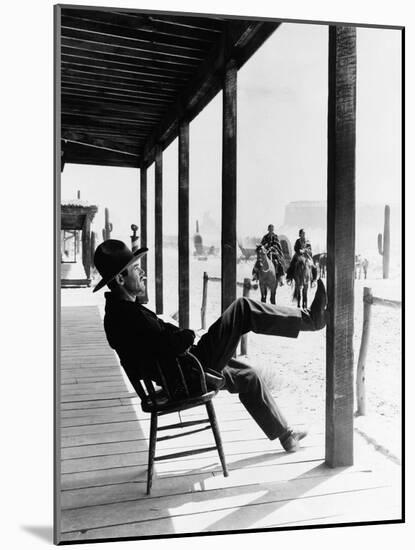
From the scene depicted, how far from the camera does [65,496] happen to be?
2.35 metres

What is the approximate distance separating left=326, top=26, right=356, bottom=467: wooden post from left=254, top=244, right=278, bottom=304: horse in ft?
0.78

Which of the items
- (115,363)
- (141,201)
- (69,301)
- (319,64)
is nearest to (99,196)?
(141,201)

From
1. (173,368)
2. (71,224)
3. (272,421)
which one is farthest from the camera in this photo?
(272,421)

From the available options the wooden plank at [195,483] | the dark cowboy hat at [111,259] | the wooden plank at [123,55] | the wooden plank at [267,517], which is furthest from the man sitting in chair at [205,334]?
the wooden plank at [123,55]

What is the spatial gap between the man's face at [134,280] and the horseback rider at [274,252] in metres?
0.48

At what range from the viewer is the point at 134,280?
2.41m

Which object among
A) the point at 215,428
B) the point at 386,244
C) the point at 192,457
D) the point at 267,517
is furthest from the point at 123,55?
the point at 267,517

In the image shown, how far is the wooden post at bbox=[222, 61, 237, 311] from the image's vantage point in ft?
8.21

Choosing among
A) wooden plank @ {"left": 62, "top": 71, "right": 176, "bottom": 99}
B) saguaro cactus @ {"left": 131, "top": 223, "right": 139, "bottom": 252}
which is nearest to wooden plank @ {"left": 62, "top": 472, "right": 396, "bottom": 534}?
saguaro cactus @ {"left": 131, "top": 223, "right": 139, "bottom": 252}

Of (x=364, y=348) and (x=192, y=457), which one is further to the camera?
(x=364, y=348)

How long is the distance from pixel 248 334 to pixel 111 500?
87cm

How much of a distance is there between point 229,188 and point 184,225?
25 cm

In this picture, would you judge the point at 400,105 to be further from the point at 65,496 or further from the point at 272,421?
the point at 65,496

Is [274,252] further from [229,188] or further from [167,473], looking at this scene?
[167,473]
